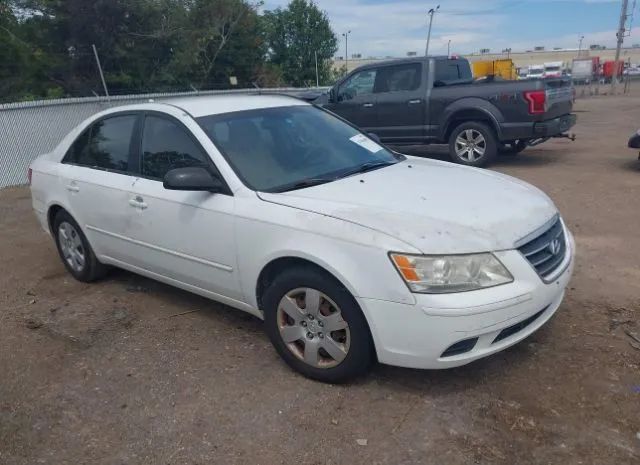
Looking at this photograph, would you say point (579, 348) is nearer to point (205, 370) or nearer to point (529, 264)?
point (529, 264)

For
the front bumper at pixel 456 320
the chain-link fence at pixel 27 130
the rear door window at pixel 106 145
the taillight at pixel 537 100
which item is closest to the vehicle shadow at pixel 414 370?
the front bumper at pixel 456 320

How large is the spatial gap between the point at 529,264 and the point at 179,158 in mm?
2364

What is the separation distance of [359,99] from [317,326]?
8.13m

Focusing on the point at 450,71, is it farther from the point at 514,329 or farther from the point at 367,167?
the point at 514,329

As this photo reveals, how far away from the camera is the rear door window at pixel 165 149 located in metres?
3.84

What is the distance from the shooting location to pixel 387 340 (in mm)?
2934

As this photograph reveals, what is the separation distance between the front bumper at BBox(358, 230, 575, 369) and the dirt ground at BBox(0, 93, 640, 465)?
31 centimetres

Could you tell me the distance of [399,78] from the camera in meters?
10.4

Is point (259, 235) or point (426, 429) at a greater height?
point (259, 235)

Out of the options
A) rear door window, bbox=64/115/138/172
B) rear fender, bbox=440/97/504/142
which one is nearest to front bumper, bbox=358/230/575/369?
rear door window, bbox=64/115/138/172

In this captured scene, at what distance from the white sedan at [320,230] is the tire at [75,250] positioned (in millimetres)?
119

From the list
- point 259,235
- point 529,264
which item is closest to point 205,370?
point 259,235

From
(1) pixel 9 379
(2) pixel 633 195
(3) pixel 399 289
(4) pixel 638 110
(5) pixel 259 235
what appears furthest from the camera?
(4) pixel 638 110

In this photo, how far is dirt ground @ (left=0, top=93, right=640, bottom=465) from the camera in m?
2.74
